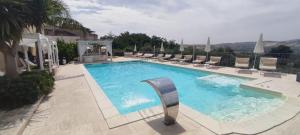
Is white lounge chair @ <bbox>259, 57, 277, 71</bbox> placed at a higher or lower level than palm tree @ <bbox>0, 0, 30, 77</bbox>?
lower

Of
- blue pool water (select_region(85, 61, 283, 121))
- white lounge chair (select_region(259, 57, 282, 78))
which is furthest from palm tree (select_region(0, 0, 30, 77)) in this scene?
white lounge chair (select_region(259, 57, 282, 78))

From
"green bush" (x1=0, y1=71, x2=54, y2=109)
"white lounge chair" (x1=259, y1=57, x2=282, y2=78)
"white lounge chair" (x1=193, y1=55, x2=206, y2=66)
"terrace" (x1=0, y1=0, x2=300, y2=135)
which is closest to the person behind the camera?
"terrace" (x1=0, y1=0, x2=300, y2=135)

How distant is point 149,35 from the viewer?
1609 inches

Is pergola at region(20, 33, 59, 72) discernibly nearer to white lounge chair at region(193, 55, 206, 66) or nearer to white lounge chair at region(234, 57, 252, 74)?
white lounge chair at region(193, 55, 206, 66)

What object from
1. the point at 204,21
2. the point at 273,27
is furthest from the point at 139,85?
the point at 273,27

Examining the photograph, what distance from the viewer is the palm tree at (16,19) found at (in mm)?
4422

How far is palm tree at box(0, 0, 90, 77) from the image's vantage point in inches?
174

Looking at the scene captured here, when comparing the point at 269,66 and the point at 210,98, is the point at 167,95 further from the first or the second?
the point at 269,66

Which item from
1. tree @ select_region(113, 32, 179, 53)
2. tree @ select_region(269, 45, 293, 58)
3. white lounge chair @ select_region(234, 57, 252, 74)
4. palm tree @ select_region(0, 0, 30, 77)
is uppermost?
tree @ select_region(113, 32, 179, 53)

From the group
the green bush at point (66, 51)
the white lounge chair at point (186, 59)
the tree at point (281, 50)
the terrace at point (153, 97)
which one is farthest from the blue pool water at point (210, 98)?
the green bush at point (66, 51)

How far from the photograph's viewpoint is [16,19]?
15.5 ft

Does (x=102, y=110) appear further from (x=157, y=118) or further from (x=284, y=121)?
(x=284, y=121)

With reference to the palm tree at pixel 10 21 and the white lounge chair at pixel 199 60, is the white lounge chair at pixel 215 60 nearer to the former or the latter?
the white lounge chair at pixel 199 60

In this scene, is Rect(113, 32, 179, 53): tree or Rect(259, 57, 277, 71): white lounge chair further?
Rect(113, 32, 179, 53): tree
